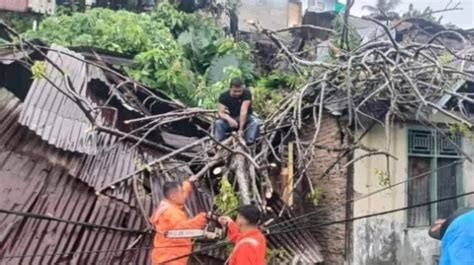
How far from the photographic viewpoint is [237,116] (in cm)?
740

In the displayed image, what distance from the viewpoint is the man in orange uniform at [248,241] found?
4.81m

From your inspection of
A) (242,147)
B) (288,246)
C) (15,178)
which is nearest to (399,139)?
(288,246)

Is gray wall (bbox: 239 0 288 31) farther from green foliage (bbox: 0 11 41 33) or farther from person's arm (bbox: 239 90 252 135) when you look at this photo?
person's arm (bbox: 239 90 252 135)

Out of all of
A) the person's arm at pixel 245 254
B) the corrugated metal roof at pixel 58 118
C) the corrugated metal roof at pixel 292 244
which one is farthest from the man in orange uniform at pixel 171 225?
the corrugated metal roof at pixel 292 244

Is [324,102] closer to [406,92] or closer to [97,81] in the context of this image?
[406,92]

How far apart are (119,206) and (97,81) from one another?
2.25 m

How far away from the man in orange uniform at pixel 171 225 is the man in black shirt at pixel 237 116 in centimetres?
152

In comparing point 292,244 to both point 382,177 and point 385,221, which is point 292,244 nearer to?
point 382,177

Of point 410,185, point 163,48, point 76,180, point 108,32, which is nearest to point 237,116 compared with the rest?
point 76,180

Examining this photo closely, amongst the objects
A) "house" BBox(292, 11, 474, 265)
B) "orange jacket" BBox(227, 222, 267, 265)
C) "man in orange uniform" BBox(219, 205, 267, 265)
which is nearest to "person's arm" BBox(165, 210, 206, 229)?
"man in orange uniform" BBox(219, 205, 267, 265)

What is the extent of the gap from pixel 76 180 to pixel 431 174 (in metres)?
5.00

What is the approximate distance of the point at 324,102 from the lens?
27.0 ft

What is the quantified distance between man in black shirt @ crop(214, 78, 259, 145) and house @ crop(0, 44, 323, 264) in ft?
1.90

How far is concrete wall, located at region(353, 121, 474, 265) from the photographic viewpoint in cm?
833
